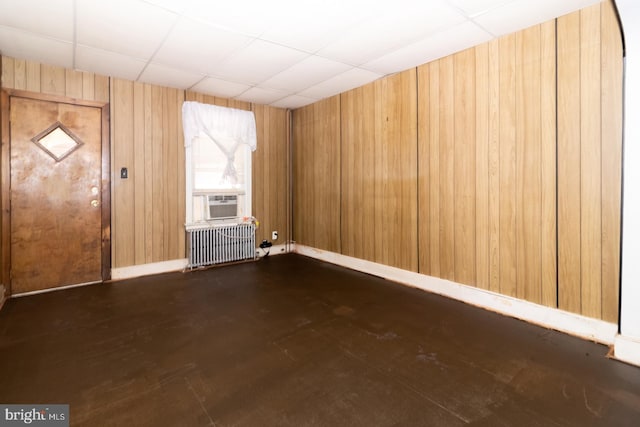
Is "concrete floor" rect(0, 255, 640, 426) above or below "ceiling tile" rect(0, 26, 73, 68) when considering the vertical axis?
below

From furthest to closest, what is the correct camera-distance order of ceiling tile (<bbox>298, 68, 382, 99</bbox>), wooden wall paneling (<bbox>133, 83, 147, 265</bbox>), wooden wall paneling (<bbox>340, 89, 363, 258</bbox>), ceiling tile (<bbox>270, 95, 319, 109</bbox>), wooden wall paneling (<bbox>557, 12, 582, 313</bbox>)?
ceiling tile (<bbox>270, 95, 319, 109</bbox>) → wooden wall paneling (<bbox>340, 89, 363, 258</bbox>) → wooden wall paneling (<bbox>133, 83, 147, 265</bbox>) → ceiling tile (<bbox>298, 68, 382, 99</bbox>) → wooden wall paneling (<bbox>557, 12, 582, 313</bbox>)

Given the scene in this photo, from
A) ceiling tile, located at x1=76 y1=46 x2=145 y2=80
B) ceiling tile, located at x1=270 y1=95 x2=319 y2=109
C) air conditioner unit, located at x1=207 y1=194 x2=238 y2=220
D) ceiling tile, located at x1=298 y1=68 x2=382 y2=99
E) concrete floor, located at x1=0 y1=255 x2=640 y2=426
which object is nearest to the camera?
concrete floor, located at x1=0 y1=255 x2=640 y2=426

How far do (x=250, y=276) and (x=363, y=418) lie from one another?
304cm

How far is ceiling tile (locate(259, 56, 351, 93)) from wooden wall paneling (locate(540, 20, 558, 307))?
6.76ft

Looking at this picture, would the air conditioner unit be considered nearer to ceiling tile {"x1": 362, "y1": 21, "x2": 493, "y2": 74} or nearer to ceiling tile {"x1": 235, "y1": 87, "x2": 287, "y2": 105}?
ceiling tile {"x1": 235, "y1": 87, "x2": 287, "y2": 105}

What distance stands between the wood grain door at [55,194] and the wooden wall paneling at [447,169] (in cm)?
435

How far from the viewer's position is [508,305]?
3.13 meters

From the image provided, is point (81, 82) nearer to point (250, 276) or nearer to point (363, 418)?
point (250, 276)

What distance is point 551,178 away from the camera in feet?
9.28

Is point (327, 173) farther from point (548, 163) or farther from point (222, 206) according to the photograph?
point (548, 163)

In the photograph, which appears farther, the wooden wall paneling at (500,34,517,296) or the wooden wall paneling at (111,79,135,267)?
the wooden wall paneling at (111,79,135,267)

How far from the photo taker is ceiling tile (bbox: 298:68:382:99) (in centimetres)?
416

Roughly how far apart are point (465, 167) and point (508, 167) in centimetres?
44

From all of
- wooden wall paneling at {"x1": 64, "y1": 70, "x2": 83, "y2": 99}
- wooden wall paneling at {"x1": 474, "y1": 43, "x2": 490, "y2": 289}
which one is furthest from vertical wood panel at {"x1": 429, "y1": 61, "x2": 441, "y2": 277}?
wooden wall paneling at {"x1": 64, "y1": 70, "x2": 83, "y2": 99}
